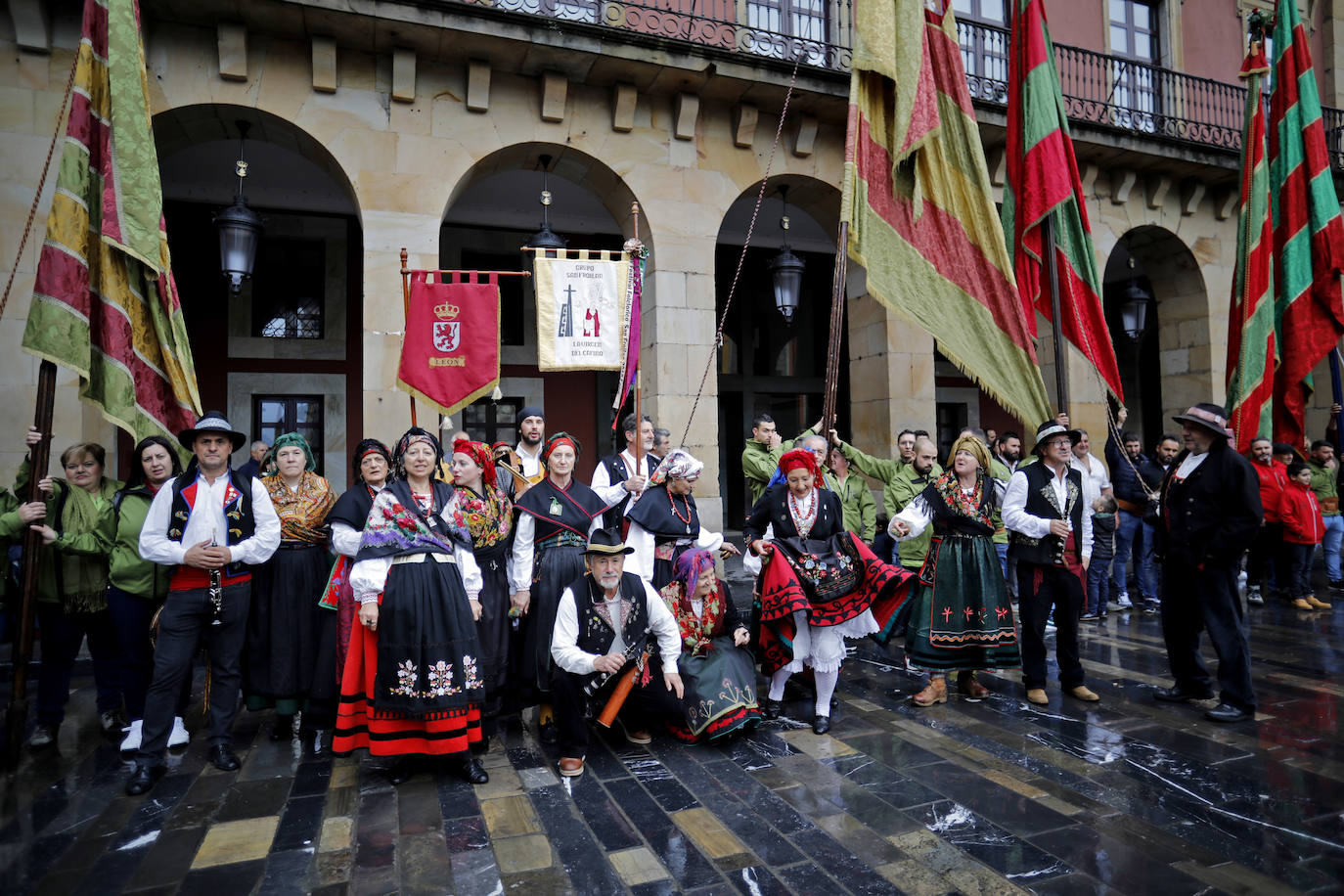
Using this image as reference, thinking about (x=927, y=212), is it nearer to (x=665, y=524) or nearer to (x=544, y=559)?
(x=665, y=524)

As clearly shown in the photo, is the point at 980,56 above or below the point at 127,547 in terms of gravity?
above

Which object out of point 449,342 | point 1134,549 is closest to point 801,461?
point 449,342

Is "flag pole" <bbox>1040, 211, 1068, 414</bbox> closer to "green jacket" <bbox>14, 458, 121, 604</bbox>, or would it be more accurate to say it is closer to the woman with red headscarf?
the woman with red headscarf

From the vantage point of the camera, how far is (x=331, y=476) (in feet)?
35.9

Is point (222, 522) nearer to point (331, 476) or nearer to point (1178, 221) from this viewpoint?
point (331, 476)

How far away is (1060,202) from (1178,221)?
8.51 metres

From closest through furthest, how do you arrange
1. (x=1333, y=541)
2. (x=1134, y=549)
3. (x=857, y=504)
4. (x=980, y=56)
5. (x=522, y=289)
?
(x=857, y=504), (x=1134, y=549), (x=1333, y=541), (x=980, y=56), (x=522, y=289)

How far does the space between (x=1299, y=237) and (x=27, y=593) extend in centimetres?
1092

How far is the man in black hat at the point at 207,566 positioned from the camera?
3.93 meters

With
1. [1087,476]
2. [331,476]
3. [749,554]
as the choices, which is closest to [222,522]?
[749,554]

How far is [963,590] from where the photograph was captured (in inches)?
198

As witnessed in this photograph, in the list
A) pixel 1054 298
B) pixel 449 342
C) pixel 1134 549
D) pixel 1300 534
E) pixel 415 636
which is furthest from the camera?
pixel 1134 549

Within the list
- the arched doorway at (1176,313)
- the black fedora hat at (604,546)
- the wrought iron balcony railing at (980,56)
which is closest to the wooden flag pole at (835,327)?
the black fedora hat at (604,546)

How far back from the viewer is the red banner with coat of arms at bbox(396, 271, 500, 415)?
5.58 metres
